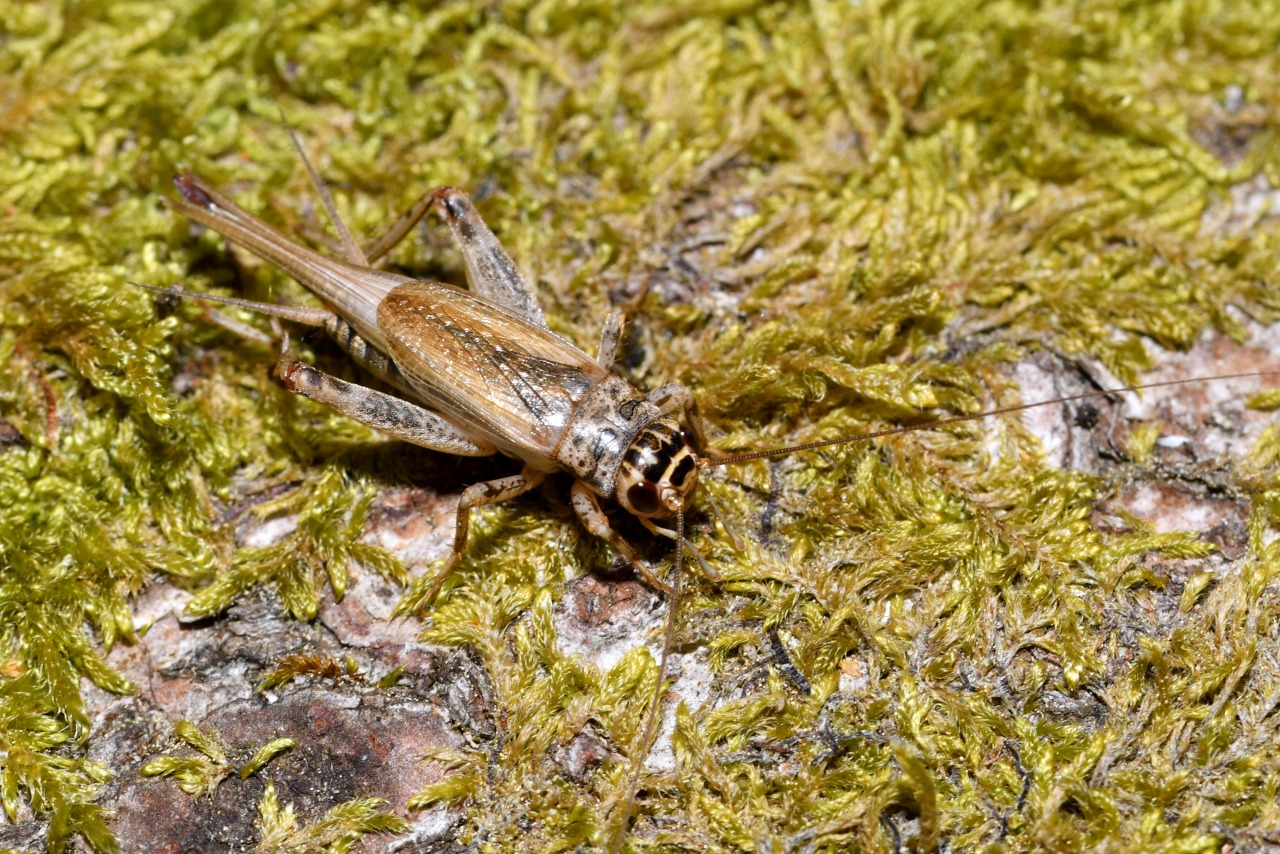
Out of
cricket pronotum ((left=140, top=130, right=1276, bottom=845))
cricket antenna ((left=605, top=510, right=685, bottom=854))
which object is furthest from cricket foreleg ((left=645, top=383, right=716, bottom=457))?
cricket antenna ((left=605, top=510, right=685, bottom=854))

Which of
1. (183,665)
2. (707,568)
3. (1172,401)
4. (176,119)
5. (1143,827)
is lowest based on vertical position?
(1143,827)

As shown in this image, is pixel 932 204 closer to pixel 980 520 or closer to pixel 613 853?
pixel 980 520

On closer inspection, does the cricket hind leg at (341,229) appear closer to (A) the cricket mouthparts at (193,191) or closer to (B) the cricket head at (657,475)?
(A) the cricket mouthparts at (193,191)

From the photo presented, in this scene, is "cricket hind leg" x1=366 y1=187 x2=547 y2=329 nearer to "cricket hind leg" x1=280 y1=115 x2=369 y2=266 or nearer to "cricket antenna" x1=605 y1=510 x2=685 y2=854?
"cricket hind leg" x1=280 y1=115 x2=369 y2=266

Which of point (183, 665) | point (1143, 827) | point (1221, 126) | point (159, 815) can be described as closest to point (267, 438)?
point (183, 665)

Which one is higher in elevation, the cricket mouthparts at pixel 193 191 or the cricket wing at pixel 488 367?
the cricket mouthparts at pixel 193 191

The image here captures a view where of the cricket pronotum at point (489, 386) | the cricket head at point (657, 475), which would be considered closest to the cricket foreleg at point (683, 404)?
the cricket pronotum at point (489, 386)
